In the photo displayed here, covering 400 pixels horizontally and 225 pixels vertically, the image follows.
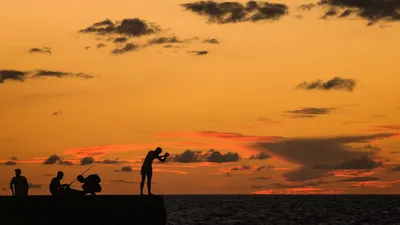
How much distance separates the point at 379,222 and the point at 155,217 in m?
60.7

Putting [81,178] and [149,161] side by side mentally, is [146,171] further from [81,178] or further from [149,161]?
[81,178]

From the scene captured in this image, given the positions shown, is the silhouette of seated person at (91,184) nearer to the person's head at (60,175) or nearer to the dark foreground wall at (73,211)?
the dark foreground wall at (73,211)

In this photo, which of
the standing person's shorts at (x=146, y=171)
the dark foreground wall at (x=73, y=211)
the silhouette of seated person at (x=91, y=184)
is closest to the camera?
the dark foreground wall at (x=73, y=211)

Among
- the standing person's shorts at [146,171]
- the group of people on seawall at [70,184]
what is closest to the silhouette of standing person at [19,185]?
the group of people on seawall at [70,184]

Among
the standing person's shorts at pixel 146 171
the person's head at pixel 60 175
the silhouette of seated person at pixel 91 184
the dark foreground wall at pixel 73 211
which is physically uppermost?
the standing person's shorts at pixel 146 171

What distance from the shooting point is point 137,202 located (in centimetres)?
3319

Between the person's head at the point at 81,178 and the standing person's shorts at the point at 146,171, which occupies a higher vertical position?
the standing person's shorts at the point at 146,171

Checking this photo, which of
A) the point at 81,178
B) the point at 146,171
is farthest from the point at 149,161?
the point at 81,178

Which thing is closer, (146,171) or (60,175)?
(60,175)

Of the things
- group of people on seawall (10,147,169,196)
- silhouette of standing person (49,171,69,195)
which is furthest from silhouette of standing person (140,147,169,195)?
silhouette of standing person (49,171,69,195)

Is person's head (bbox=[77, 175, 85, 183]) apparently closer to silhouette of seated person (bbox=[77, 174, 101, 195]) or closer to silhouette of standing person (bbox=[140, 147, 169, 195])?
silhouette of seated person (bbox=[77, 174, 101, 195])

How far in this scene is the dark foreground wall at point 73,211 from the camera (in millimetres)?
32188

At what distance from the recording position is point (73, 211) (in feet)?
106

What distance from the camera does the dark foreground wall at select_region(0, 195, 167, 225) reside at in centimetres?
3219
